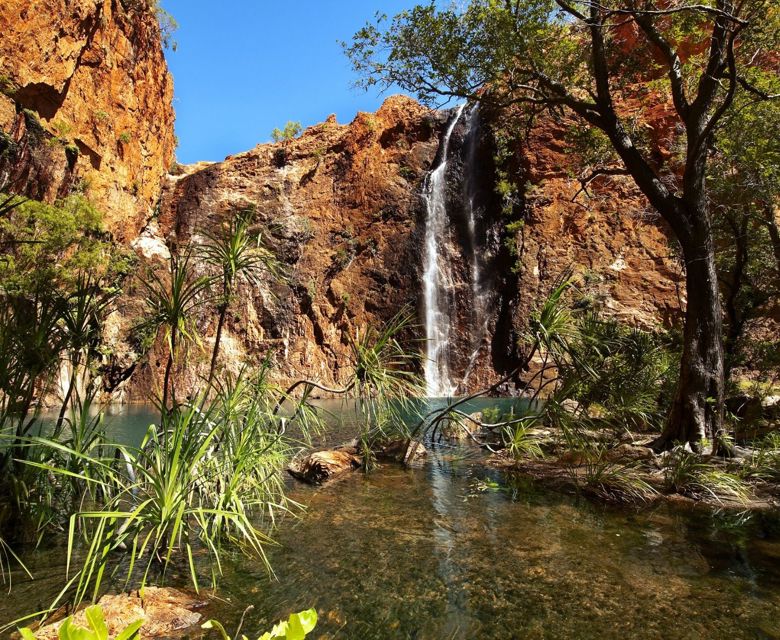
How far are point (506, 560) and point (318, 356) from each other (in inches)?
964

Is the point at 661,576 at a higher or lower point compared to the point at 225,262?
lower

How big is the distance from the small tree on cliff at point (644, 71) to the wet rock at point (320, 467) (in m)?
5.27

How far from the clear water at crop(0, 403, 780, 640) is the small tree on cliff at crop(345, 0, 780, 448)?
3.10 m

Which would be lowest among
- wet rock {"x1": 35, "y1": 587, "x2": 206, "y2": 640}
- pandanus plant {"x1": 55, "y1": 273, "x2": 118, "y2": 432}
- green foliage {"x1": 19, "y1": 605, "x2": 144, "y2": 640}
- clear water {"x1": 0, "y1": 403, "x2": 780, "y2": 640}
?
clear water {"x1": 0, "y1": 403, "x2": 780, "y2": 640}

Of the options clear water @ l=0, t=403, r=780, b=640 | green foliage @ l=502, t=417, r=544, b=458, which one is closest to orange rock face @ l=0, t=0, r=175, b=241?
green foliage @ l=502, t=417, r=544, b=458

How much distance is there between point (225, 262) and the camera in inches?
183

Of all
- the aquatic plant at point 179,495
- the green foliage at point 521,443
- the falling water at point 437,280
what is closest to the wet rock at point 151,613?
the aquatic plant at point 179,495

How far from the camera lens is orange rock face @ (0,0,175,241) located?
20.6m

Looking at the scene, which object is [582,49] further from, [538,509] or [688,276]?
[538,509]

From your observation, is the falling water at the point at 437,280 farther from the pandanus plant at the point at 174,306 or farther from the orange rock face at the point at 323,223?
the pandanus plant at the point at 174,306

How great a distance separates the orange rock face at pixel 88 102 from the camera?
67.5 ft

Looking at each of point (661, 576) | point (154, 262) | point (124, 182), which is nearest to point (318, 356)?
point (154, 262)

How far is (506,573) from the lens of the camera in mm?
4355

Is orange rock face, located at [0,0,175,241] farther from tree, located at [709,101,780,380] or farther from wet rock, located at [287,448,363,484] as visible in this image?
tree, located at [709,101,780,380]
